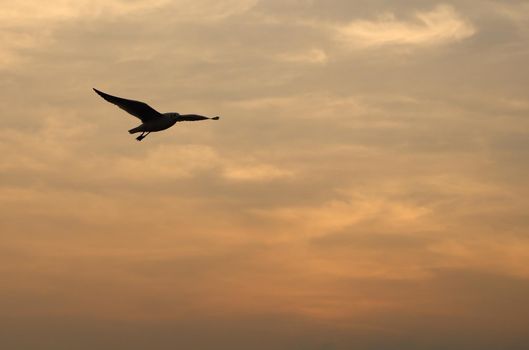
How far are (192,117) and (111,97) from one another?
9983 millimetres

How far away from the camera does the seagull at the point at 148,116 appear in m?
150

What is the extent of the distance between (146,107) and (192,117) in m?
5.61

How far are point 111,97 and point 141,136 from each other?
6092 millimetres

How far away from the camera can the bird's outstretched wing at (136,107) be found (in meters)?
149

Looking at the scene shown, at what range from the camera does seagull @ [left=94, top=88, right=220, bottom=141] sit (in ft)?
490

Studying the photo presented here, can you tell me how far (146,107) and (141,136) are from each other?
13.9 ft

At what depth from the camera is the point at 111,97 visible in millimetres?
149625

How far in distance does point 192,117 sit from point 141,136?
23.0ft

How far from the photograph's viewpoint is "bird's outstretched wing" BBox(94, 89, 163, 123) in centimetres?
14938

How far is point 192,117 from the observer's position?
491 ft

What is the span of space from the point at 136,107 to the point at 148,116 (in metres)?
2.08

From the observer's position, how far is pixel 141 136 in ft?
498

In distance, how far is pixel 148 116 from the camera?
151000 mm

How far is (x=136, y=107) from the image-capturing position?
491 feet
